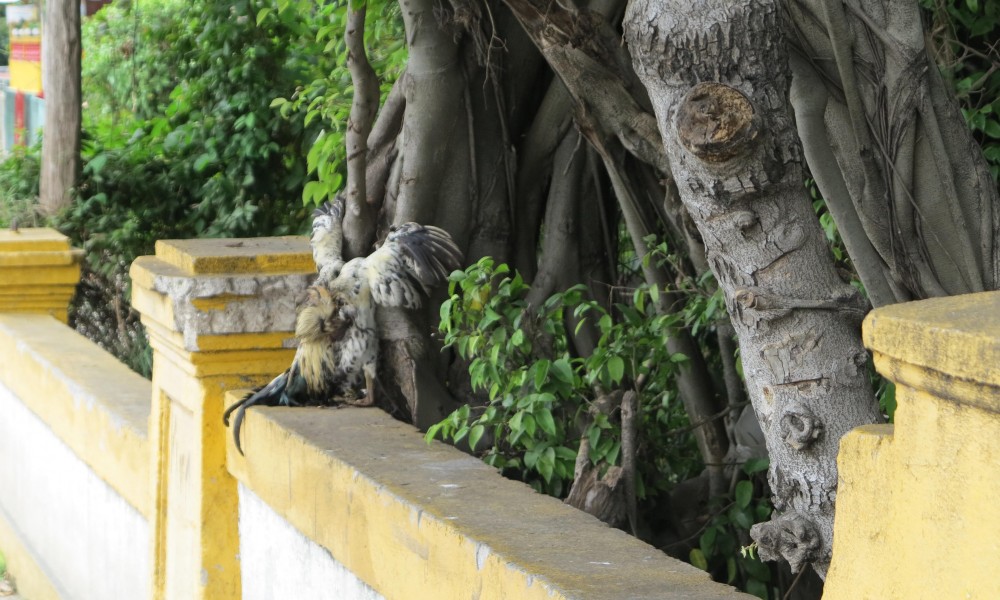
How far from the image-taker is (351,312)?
3.58 m

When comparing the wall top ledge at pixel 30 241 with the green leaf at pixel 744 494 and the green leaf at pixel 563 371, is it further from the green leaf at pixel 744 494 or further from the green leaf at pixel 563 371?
the green leaf at pixel 744 494

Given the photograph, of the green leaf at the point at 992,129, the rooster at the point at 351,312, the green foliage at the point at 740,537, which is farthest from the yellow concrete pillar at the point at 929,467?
the green leaf at the point at 992,129

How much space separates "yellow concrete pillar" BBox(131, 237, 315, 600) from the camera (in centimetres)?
364

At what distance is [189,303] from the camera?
3621 millimetres

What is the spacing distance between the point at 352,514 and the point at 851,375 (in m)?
1.15

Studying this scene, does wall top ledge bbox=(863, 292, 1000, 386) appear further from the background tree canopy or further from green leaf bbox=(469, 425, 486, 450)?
green leaf bbox=(469, 425, 486, 450)

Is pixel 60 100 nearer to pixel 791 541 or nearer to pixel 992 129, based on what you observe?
pixel 992 129

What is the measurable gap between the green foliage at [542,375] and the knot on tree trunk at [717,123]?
105 cm

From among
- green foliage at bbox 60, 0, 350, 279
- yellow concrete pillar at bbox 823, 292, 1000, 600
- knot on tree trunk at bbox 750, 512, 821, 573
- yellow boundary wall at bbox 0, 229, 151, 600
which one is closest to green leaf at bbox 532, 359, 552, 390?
knot on tree trunk at bbox 750, 512, 821, 573

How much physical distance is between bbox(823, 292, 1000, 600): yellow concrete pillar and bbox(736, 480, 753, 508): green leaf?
186cm

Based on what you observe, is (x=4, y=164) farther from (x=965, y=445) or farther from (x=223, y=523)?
(x=965, y=445)

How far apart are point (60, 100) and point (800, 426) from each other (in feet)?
24.4

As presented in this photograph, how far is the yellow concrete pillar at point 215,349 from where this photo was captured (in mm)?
3643

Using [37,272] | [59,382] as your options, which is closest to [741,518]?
[59,382]
